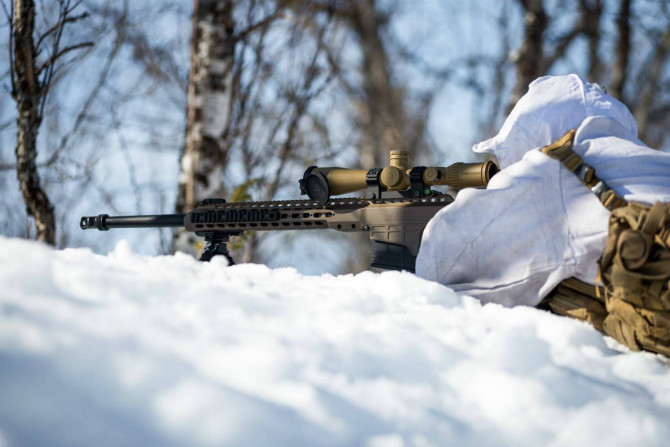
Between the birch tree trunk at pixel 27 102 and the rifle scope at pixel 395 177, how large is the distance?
76.3 inches

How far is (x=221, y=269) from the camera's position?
6.23ft

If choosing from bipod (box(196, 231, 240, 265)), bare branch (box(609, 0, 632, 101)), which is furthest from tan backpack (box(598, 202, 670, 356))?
bare branch (box(609, 0, 632, 101))

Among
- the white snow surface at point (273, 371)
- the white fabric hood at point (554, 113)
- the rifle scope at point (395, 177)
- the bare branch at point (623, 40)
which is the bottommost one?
the white snow surface at point (273, 371)

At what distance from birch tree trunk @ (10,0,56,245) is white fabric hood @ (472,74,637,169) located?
285cm

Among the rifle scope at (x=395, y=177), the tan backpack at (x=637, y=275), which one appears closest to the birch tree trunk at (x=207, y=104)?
the rifle scope at (x=395, y=177)

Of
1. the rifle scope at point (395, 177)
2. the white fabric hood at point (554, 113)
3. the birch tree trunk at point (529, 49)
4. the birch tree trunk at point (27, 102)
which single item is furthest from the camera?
the birch tree trunk at point (529, 49)

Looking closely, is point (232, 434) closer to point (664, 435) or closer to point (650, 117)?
point (664, 435)

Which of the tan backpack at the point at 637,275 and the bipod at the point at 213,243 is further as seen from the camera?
the bipod at the point at 213,243

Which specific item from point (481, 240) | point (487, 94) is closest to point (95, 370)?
point (481, 240)

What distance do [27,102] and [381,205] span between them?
92.6 inches

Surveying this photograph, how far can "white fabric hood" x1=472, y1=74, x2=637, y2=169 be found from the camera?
221 cm

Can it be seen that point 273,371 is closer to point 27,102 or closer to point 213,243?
point 213,243

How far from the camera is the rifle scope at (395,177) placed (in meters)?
2.57

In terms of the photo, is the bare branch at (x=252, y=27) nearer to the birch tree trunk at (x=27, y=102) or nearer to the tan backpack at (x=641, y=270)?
the birch tree trunk at (x=27, y=102)
